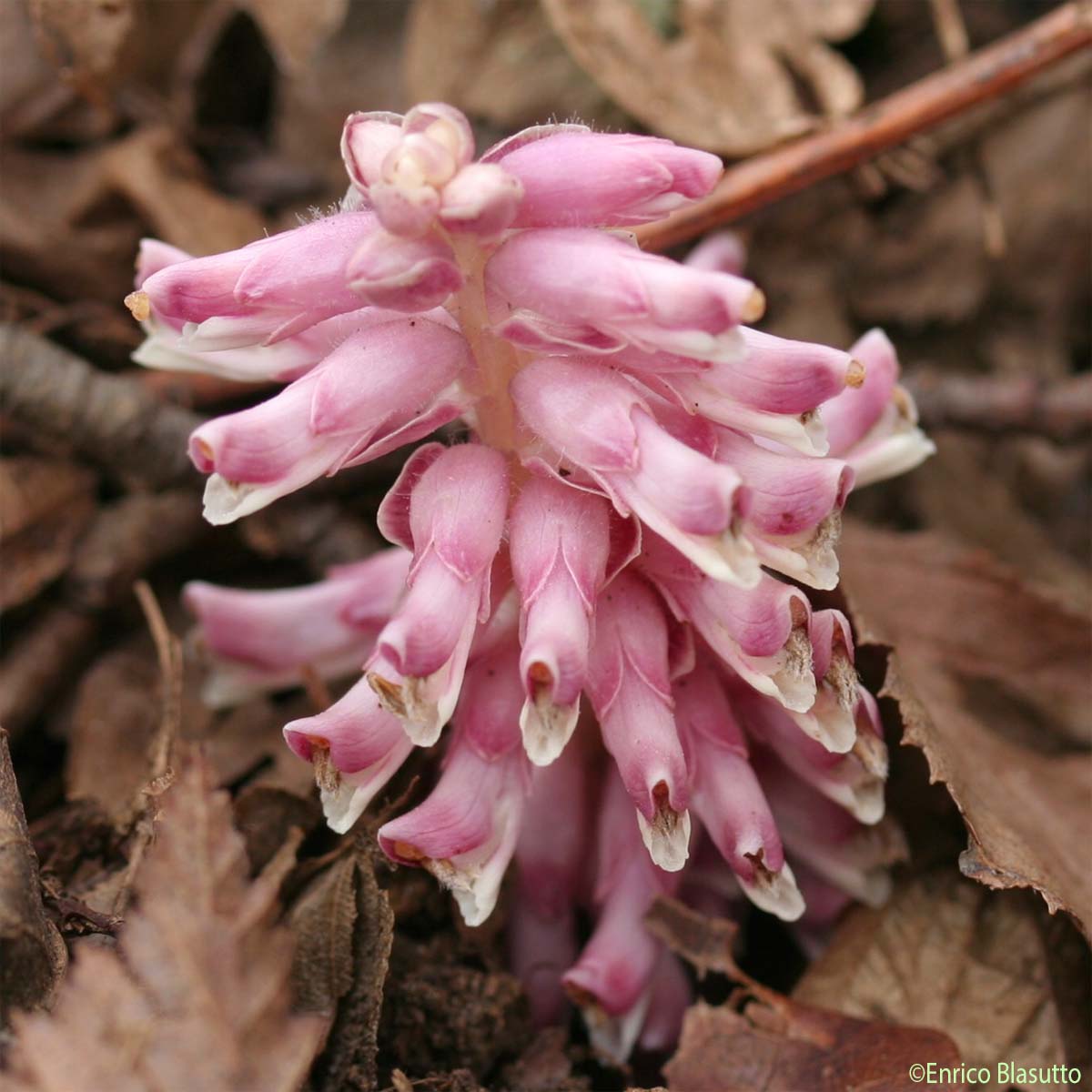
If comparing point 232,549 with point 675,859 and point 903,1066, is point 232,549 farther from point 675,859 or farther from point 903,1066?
point 903,1066

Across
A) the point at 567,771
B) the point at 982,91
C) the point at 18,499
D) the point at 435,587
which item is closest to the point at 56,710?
the point at 18,499

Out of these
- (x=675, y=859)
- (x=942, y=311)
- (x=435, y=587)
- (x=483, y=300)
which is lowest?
(x=942, y=311)

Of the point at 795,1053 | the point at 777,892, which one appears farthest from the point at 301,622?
the point at 795,1053

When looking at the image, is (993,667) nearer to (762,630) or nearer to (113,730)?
(762,630)

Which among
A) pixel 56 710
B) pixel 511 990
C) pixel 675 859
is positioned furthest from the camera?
pixel 56 710

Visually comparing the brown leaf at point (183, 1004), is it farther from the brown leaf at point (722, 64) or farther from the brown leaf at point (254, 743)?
the brown leaf at point (722, 64)

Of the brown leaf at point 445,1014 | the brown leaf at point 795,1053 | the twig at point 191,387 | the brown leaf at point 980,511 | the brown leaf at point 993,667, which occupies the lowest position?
the brown leaf at point 980,511

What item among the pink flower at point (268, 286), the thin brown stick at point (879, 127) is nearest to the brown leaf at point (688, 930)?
the pink flower at point (268, 286)
